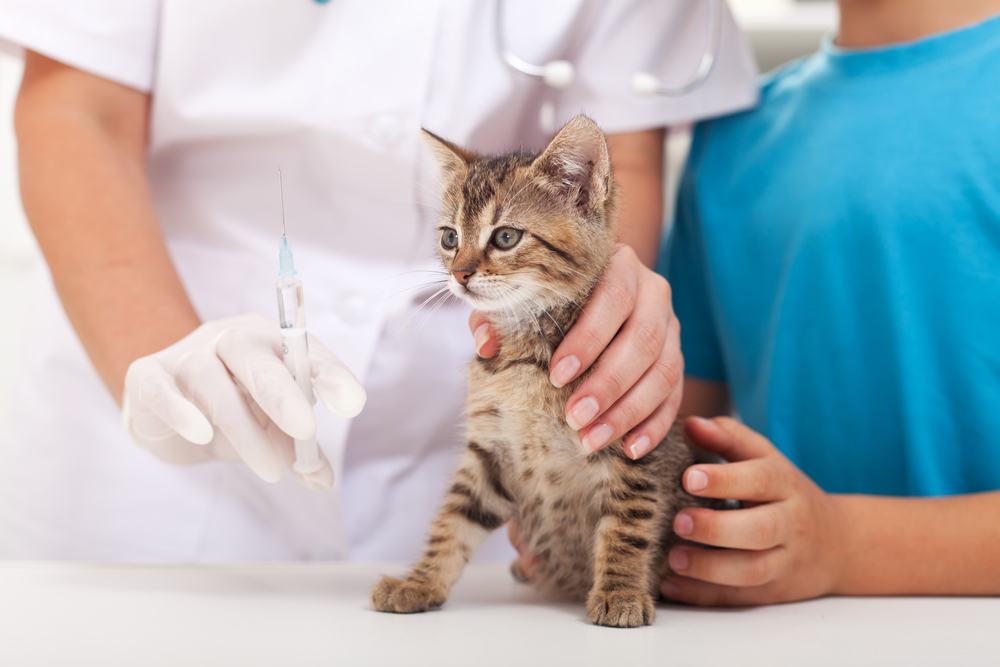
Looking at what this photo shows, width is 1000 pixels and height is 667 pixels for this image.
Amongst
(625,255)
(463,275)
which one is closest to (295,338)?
(463,275)

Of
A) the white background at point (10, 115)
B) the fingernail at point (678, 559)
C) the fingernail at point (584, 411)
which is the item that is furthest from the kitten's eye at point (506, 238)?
the white background at point (10, 115)

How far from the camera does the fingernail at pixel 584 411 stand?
3.19 feet

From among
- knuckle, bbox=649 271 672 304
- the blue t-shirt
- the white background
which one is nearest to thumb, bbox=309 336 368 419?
knuckle, bbox=649 271 672 304

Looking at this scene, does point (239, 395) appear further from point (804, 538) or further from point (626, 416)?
point (804, 538)

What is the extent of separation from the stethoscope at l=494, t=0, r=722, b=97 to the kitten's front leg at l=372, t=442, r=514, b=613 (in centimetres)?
62

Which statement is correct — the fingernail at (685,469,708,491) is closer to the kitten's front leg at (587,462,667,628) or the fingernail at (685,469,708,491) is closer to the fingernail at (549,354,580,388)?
the kitten's front leg at (587,462,667,628)

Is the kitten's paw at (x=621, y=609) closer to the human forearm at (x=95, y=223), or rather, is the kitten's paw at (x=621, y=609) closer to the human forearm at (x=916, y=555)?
the human forearm at (x=916, y=555)

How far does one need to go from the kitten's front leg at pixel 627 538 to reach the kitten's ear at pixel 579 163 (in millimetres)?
326

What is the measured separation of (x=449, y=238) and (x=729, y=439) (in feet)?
1.44

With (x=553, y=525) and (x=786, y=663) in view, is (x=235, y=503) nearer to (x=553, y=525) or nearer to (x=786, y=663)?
(x=553, y=525)

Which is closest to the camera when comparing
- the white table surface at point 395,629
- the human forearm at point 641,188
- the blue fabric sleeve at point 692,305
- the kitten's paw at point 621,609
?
the white table surface at point 395,629

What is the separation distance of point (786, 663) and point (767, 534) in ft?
0.84

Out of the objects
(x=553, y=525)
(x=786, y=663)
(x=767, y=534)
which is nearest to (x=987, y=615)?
(x=767, y=534)

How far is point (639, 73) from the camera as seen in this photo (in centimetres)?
150
